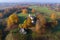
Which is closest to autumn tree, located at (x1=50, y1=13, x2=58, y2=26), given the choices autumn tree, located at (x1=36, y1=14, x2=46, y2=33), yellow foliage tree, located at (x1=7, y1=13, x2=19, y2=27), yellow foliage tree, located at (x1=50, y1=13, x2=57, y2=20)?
yellow foliage tree, located at (x1=50, y1=13, x2=57, y2=20)

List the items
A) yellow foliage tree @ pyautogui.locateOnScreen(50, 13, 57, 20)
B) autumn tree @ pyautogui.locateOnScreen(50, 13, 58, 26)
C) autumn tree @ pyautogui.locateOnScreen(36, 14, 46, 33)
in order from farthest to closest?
yellow foliage tree @ pyautogui.locateOnScreen(50, 13, 57, 20) < autumn tree @ pyautogui.locateOnScreen(50, 13, 58, 26) < autumn tree @ pyautogui.locateOnScreen(36, 14, 46, 33)

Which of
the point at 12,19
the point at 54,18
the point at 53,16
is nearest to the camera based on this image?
the point at 12,19

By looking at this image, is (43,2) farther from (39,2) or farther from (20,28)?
(20,28)

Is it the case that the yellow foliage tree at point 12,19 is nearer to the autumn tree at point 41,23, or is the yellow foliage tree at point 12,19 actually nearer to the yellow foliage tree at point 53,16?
the autumn tree at point 41,23

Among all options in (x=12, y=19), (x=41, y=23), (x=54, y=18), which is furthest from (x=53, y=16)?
(x=12, y=19)

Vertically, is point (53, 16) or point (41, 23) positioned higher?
point (53, 16)

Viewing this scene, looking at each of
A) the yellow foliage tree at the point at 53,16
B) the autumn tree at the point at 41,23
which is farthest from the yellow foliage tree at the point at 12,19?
the yellow foliage tree at the point at 53,16

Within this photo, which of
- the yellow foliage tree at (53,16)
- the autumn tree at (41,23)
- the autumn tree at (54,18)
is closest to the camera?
the autumn tree at (41,23)

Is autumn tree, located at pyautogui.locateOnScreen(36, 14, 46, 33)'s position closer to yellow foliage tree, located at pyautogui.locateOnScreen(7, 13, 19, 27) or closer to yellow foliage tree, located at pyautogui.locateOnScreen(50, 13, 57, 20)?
yellow foliage tree, located at pyautogui.locateOnScreen(50, 13, 57, 20)

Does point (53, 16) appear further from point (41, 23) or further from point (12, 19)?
point (12, 19)

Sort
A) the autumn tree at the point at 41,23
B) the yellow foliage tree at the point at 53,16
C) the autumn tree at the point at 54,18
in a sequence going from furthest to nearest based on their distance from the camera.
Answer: the yellow foliage tree at the point at 53,16 < the autumn tree at the point at 54,18 < the autumn tree at the point at 41,23

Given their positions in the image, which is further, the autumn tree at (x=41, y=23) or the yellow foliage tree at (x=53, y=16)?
the yellow foliage tree at (x=53, y=16)
